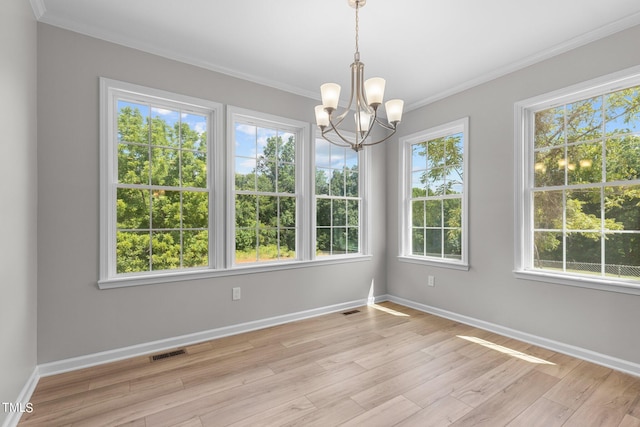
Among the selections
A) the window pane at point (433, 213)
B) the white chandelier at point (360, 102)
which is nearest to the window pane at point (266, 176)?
the white chandelier at point (360, 102)

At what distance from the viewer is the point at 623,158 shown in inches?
102

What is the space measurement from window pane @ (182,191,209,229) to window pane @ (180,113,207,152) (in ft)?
1.55

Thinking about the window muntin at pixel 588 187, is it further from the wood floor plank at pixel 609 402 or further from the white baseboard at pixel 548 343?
the wood floor plank at pixel 609 402

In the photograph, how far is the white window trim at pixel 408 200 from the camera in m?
3.59

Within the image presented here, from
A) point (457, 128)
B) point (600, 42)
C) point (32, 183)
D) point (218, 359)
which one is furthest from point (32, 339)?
point (600, 42)

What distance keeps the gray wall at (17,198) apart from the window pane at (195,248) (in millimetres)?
1099

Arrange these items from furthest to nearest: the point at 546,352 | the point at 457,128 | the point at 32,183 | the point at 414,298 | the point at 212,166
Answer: the point at 414,298
the point at 457,128
the point at 212,166
the point at 546,352
the point at 32,183

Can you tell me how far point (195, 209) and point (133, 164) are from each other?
2.19 ft

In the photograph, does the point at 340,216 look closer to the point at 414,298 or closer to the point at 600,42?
the point at 414,298

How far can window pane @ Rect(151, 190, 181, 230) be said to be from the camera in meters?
2.91

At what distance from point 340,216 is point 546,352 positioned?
2.56 m

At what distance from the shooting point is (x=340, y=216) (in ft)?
13.8

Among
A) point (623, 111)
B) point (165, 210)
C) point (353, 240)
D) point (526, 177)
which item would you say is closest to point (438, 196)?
point (526, 177)

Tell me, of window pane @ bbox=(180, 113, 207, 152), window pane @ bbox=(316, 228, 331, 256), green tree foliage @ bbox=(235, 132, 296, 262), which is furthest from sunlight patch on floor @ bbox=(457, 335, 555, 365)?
window pane @ bbox=(180, 113, 207, 152)
